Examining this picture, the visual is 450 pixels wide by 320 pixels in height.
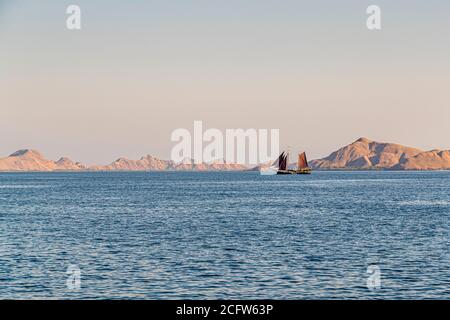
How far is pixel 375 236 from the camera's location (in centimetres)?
6631

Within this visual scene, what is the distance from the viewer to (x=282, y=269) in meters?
42.8

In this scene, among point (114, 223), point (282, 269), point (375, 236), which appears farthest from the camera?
point (114, 223)

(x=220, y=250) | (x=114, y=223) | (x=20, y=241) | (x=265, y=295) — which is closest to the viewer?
(x=265, y=295)

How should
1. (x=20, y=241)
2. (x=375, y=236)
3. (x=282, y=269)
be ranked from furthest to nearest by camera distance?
1. (x=375, y=236)
2. (x=20, y=241)
3. (x=282, y=269)

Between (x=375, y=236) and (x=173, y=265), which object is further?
(x=375, y=236)

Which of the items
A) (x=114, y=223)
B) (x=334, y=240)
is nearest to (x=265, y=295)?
(x=334, y=240)

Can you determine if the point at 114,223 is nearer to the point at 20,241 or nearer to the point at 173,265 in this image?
the point at 20,241

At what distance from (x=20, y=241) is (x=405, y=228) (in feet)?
151
